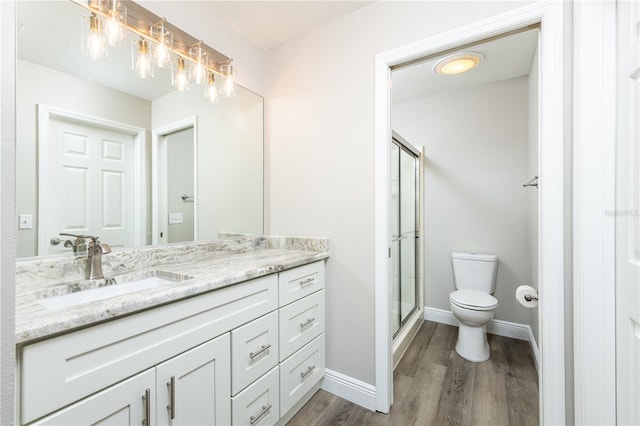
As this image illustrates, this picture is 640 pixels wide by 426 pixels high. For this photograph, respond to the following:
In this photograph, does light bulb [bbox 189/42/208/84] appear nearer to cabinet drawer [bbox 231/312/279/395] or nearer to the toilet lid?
cabinet drawer [bbox 231/312/279/395]

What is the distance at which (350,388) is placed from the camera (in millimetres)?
1650

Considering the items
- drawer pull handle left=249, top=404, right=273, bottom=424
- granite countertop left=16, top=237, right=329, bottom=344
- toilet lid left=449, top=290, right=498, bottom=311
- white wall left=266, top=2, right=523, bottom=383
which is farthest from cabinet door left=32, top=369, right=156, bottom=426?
toilet lid left=449, top=290, right=498, bottom=311

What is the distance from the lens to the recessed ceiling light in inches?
80.8

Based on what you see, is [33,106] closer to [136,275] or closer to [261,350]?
[136,275]

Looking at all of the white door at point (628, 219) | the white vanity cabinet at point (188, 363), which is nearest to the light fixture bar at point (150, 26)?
the white vanity cabinet at point (188, 363)

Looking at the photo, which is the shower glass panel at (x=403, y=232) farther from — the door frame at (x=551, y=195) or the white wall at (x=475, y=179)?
the door frame at (x=551, y=195)

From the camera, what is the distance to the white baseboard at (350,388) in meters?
1.59

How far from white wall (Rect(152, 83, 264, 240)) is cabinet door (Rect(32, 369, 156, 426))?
937 mm

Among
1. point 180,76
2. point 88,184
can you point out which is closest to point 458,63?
point 180,76

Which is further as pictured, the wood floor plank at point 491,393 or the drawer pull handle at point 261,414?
the wood floor plank at point 491,393

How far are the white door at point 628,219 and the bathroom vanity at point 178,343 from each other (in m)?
1.28

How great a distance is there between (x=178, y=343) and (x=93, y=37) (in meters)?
1.40

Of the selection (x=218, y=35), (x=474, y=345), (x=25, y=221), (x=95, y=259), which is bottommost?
(x=474, y=345)

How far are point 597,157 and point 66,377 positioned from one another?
5.94 ft
